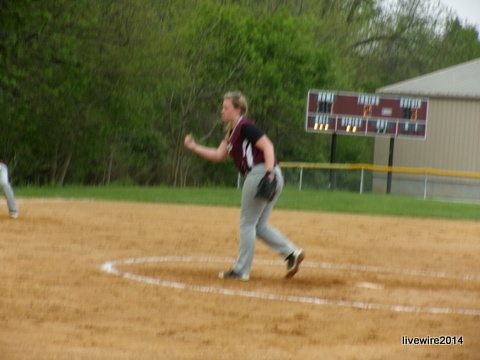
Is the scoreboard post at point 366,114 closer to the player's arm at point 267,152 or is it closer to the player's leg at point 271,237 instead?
the player's leg at point 271,237

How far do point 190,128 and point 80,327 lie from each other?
43.3 metres

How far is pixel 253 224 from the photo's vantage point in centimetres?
1099

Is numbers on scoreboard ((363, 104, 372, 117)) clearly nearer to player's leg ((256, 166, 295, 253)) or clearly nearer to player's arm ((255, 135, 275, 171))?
player's leg ((256, 166, 295, 253))

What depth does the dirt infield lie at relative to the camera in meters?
7.43

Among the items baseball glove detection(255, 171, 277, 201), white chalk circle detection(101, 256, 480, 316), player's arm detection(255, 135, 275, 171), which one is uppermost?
player's arm detection(255, 135, 275, 171)

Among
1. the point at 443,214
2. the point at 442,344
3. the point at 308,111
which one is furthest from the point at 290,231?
the point at 308,111

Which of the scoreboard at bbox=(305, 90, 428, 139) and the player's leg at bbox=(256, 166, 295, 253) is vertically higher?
the scoreboard at bbox=(305, 90, 428, 139)

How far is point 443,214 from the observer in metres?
25.7

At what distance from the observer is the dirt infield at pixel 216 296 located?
7.43 meters

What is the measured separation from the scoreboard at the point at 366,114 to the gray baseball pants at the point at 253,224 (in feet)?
88.8

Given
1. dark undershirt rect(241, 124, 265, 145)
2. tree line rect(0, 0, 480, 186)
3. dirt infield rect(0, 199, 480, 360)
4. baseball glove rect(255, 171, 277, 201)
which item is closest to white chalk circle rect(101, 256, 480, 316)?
dirt infield rect(0, 199, 480, 360)

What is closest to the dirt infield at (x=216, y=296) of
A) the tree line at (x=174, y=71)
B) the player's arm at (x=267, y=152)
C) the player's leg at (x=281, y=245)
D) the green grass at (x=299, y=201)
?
the player's leg at (x=281, y=245)

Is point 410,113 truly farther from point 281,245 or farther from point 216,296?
point 216,296

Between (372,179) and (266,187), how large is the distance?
3053cm
